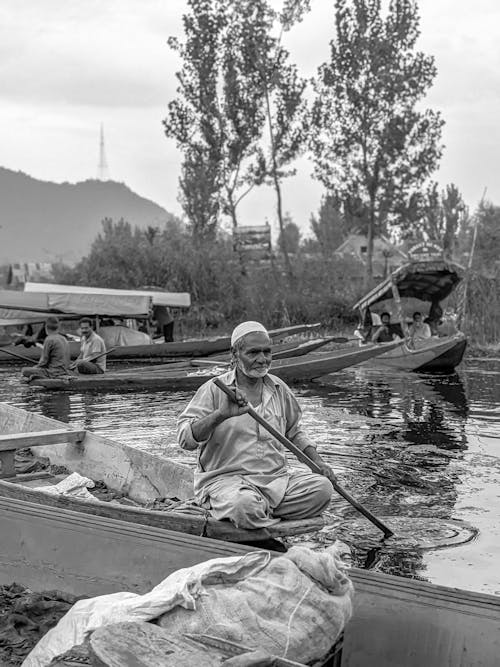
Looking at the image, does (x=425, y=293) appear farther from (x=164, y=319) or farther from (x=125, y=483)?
(x=125, y=483)

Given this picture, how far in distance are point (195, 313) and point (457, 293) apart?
986cm

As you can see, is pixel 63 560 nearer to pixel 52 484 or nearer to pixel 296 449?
pixel 296 449

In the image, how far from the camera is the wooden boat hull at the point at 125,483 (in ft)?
15.3

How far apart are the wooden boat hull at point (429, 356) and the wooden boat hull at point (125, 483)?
9463 millimetres

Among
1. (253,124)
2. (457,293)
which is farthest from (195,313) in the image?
(457,293)

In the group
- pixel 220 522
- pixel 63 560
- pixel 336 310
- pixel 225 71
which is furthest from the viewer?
pixel 225 71

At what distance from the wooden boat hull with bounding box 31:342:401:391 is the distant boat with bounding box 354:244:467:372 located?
1.42 m

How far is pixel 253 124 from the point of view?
3138cm

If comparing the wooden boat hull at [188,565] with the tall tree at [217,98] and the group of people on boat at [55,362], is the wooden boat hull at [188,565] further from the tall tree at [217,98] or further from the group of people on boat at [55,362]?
the tall tree at [217,98]

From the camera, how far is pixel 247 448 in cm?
473

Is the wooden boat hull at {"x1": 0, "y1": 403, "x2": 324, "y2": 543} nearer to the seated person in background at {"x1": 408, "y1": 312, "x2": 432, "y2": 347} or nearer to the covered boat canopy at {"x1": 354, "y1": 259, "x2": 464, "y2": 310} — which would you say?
the seated person in background at {"x1": 408, "y1": 312, "x2": 432, "y2": 347}

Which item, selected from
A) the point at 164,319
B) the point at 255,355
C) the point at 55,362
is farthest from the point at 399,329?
the point at 255,355

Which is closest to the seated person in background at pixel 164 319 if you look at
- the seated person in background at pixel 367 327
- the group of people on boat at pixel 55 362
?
the seated person in background at pixel 367 327

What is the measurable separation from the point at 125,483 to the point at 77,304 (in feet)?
41.4
